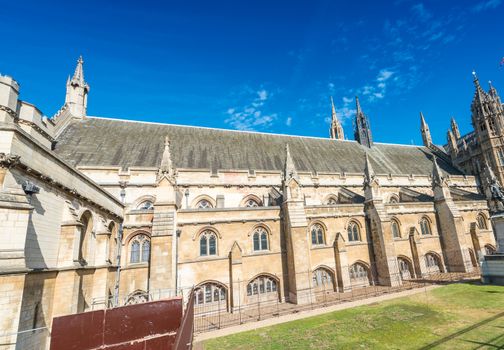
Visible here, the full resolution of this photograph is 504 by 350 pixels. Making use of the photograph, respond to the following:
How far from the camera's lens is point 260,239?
19.0 m

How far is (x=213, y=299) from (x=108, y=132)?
63.3ft

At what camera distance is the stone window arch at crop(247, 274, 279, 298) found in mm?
17708

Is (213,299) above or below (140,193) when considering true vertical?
below

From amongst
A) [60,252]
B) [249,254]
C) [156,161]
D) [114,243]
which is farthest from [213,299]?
[156,161]

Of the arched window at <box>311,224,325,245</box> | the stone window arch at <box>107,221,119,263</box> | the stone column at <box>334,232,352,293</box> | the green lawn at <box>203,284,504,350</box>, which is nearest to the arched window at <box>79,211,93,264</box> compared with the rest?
the stone window arch at <box>107,221,119,263</box>

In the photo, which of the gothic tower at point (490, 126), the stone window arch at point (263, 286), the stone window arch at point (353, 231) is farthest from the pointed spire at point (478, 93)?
the stone window arch at point (263, 286)

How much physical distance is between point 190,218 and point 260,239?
5.49 metres

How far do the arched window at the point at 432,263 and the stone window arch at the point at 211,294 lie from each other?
19.9 metres

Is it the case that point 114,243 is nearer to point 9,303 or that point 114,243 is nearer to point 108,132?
point 9,303

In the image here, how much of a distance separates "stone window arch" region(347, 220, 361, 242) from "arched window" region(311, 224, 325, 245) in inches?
106

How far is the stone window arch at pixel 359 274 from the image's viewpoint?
2077 centimetres

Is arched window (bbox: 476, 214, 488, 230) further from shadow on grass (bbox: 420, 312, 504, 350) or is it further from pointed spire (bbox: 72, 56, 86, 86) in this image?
pointed spire (bbox: 72, 56, 86, 86)

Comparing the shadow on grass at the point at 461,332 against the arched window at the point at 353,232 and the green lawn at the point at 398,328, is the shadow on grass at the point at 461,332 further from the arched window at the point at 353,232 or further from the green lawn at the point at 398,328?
the arched window at the point at 353,232

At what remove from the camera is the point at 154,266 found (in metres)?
14.5
